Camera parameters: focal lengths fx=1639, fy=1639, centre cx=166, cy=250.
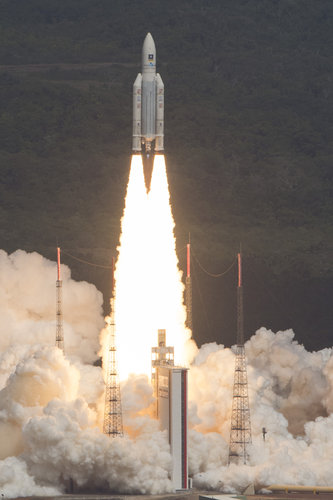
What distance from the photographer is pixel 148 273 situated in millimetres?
54094

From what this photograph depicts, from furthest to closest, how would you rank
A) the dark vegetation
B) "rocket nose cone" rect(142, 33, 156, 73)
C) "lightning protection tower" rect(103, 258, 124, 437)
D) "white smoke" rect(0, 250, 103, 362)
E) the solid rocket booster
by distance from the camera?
1. the dark vegetation
2. "white smoke" rect(0, 250, 103, 362)
3. "rocket nose cone" rect(142, 33, 156, 73)
4. the solid rocket booster
5. "lightning protection tower" rect(103, 258, 124, 437)

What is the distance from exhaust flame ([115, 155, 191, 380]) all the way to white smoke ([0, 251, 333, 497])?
1657 millimetres

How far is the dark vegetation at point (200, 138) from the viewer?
86.1 metres

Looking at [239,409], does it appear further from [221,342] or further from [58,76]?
[58,76]

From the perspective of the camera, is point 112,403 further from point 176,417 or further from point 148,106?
point 148,106

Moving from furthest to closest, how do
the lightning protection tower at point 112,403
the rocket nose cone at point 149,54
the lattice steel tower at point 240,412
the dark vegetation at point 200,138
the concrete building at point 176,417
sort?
1. the dark vegetation at point 200,138
2. the rocket nose cone at point 149,54
3. the lattice steel tower at point 240,412
4. the lightning protection tower at point 112,403
5. the concrete building at point 176,417

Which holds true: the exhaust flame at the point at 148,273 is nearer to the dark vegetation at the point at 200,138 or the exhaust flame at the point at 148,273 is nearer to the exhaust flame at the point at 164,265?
the exhaust flame at the point at 164,265

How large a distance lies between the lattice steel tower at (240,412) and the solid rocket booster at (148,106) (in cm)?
491

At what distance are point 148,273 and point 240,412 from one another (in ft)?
18.4

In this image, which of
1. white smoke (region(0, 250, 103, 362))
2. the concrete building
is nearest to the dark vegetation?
white smoke (region(0, 250, 103, 362))

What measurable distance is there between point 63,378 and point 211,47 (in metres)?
89.4

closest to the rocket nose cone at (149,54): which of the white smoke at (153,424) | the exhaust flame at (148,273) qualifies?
the exhaust flame at (148,273)

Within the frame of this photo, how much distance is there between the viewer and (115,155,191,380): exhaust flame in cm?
5319

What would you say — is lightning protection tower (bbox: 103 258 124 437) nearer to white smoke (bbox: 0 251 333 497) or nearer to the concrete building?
white smoke (bbox: 0 251 333 497)
